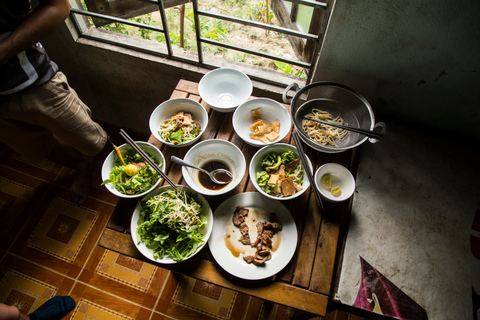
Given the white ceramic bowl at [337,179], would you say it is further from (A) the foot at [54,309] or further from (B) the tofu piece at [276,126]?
(A) the foot at [54,309]

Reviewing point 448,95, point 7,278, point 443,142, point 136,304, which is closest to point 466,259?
point 443,142

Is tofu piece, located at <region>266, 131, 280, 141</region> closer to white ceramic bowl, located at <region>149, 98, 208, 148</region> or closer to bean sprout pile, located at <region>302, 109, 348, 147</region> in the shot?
bean sprout pile, located at <region>302, 109, 348, 147</region>

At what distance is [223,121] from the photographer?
1.89 meters

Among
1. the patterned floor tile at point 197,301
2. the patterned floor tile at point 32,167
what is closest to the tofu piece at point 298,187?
the patterned floor tile at point 197,301

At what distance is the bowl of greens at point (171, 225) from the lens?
4.68ft

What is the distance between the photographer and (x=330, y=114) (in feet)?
5.96

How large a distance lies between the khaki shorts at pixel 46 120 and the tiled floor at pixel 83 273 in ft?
1.96

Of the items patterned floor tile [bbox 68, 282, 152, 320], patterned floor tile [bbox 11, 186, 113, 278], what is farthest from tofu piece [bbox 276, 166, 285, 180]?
patterned floor tile [bbox 11, 186, 113, 278]

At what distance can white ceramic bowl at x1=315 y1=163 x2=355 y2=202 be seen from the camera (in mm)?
1597

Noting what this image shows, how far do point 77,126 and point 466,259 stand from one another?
2.69m

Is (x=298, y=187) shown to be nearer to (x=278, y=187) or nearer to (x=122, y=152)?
(x=278, y=187)

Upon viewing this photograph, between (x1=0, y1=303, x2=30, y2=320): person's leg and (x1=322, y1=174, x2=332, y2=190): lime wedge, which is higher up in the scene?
(x1=322, y1=174, x2=332, y2=190): lime wedge

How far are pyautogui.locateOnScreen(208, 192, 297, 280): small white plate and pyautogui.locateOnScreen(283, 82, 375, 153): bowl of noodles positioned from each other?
1.44 feet

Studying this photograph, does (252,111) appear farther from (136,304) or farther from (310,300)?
(136,304)
